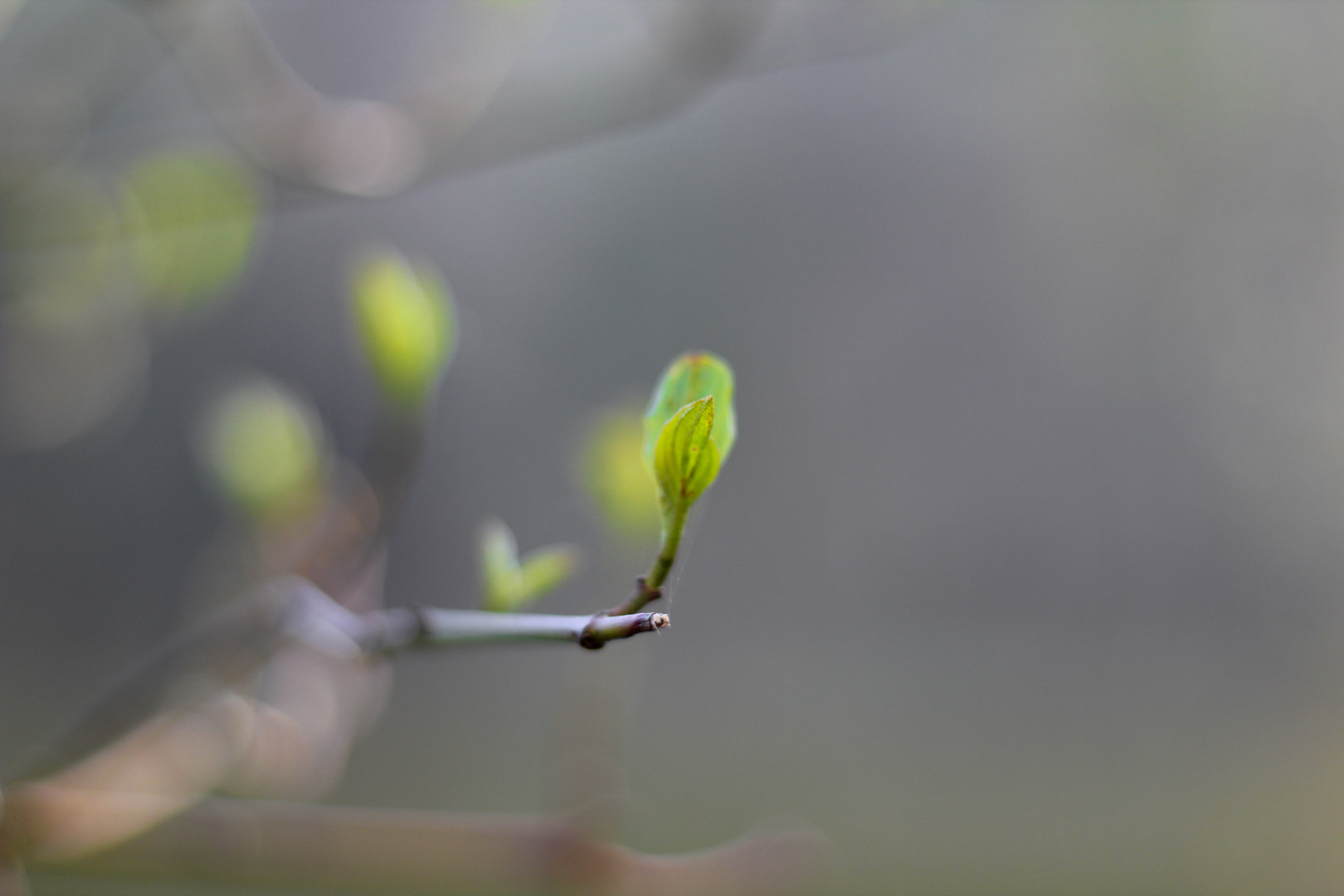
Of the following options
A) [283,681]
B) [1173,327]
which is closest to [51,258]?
[283,681]

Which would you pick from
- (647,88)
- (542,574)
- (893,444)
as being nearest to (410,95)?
(647,88)

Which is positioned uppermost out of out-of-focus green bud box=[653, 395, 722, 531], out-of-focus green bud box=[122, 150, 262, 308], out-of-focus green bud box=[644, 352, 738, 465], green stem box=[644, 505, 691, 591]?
out-of-focus green bud box=[122, 150, 262, 308]

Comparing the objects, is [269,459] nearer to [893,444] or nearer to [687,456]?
[687,456]

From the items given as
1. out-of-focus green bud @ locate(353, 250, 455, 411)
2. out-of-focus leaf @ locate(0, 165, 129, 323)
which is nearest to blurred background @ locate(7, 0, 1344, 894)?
out-of-focus leaf @ locate(0, 165, 129, 323)

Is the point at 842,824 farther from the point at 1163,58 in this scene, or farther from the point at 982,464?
the point at 1163,58

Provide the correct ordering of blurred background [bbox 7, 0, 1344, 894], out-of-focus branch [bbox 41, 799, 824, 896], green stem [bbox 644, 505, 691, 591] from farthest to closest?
blurred background [bbox 7, 0, 1344, 894] < out-of-focus branch [bbox 41, 799, 824, 896] < green stem [bbox 644, 505, 691, 591]

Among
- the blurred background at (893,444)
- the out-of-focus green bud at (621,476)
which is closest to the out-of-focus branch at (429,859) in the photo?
the out-of-focus green bud at (621,476)

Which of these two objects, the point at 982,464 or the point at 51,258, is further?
the point at 982,464

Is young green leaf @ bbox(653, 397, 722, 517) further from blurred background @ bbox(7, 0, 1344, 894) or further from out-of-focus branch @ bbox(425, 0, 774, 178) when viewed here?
blurred background @ bbox(7, 0, 1344, 894)
